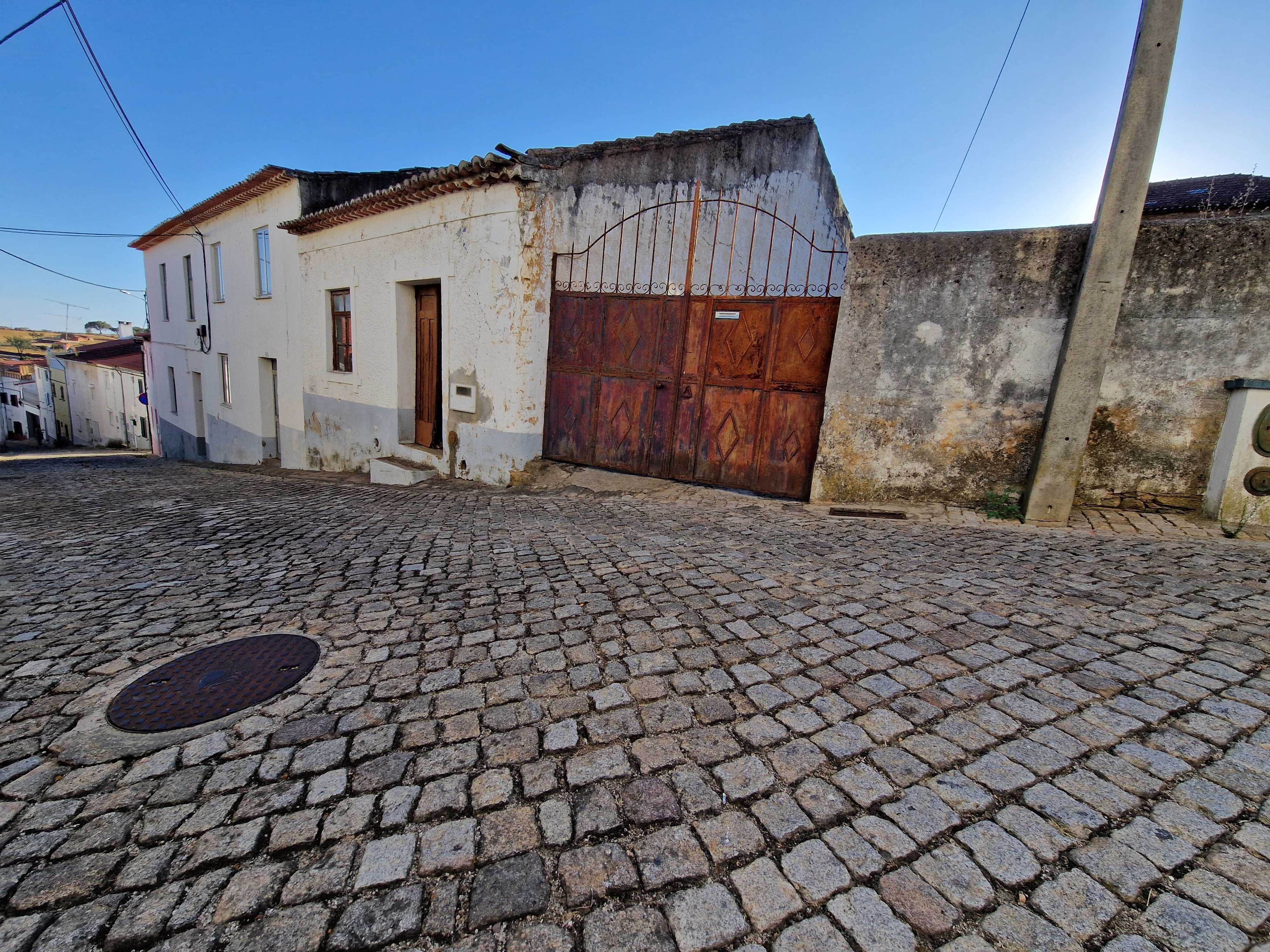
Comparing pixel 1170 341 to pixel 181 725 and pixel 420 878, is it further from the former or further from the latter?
pixel 181 725

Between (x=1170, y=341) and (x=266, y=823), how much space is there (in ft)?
24.2

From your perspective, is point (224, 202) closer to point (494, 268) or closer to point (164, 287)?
point (164, 287)

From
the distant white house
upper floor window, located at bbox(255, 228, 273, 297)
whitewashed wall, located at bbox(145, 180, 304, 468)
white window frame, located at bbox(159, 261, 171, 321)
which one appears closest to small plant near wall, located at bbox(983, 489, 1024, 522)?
whitewashed wall, located at bbox(145, 180, 304, 468)

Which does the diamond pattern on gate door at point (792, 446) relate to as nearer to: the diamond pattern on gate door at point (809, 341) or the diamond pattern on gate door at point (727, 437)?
the diamond pattern on gate door at point (727, 437)

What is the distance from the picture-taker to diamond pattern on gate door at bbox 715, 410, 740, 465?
6.54m

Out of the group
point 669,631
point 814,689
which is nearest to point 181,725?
point 669,631

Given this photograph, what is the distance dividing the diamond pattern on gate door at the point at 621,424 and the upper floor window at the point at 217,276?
13.5 m

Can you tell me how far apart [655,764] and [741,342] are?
5.20 metres

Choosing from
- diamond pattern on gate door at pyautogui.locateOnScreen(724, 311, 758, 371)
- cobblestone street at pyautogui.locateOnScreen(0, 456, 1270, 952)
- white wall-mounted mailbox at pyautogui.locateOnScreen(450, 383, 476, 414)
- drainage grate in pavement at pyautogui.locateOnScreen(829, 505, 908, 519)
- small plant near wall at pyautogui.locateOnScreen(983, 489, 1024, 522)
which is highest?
diamond pattern on gate door at pyautogui.locateOnScreen(724, 311, 758, 371)

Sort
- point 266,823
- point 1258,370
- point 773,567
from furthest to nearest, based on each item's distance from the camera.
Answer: point 1258,370 < point 773,567 < point 266,823

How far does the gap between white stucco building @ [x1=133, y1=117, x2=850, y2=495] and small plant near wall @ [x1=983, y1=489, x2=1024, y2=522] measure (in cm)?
244

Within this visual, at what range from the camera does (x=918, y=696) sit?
2445mm

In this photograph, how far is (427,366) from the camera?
30.9 feet

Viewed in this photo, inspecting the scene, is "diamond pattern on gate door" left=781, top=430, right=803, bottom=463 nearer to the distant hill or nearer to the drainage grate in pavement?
the drainage grate in pavement
